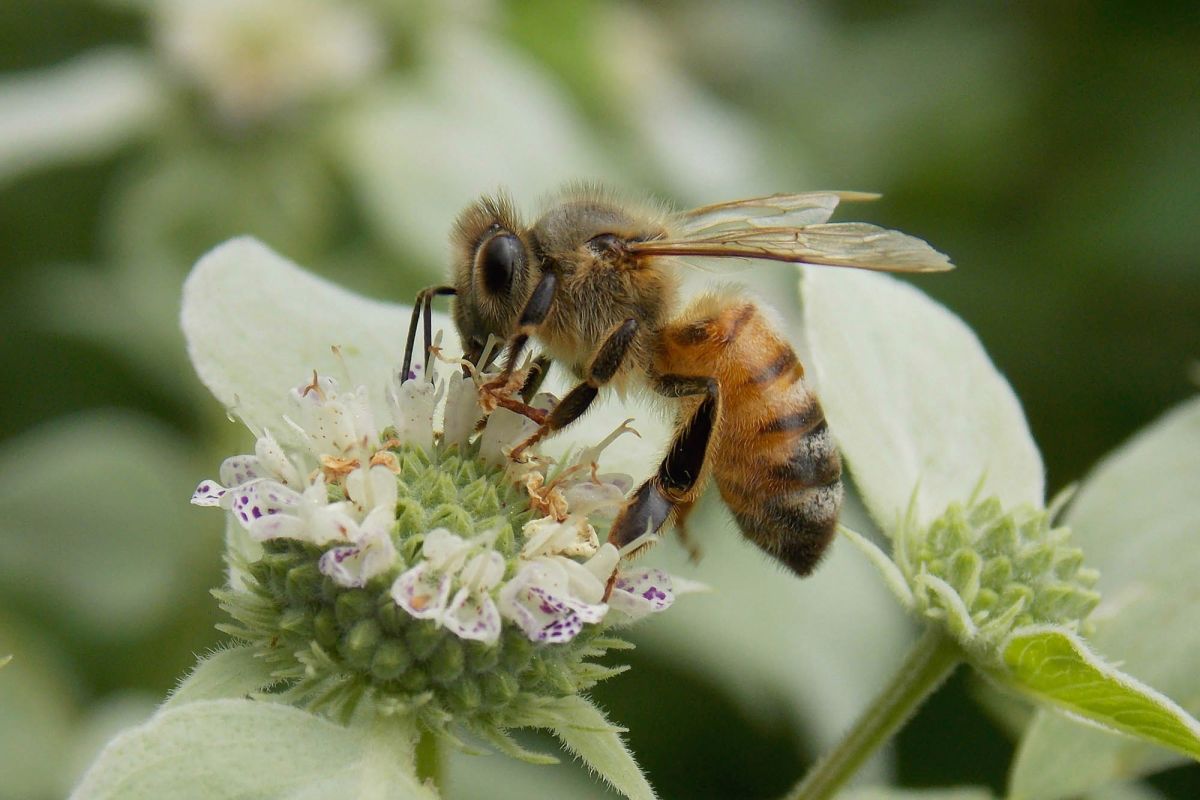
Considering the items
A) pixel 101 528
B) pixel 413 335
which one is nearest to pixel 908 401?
pixel 413 335

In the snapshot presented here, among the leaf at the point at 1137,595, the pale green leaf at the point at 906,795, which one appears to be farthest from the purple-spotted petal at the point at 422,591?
the leaf at the point at 1137,595

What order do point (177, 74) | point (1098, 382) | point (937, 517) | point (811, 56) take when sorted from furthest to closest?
point (811, 56), point (1098, 382), point (177, 74), point (937, 517)

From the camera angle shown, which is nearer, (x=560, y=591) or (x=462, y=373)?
(x=560, y=591)

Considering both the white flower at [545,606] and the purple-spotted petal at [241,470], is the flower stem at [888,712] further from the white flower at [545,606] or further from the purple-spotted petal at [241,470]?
the purple-spotted petal at [241,470]

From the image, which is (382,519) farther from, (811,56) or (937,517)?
(811,56)

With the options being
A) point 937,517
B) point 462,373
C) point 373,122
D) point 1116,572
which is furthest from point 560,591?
point 373,122

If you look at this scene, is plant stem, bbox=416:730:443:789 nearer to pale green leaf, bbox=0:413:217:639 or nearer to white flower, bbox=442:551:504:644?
white flower, bbox=442:551:504:644

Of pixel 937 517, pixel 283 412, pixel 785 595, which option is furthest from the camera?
pixel 785 595
